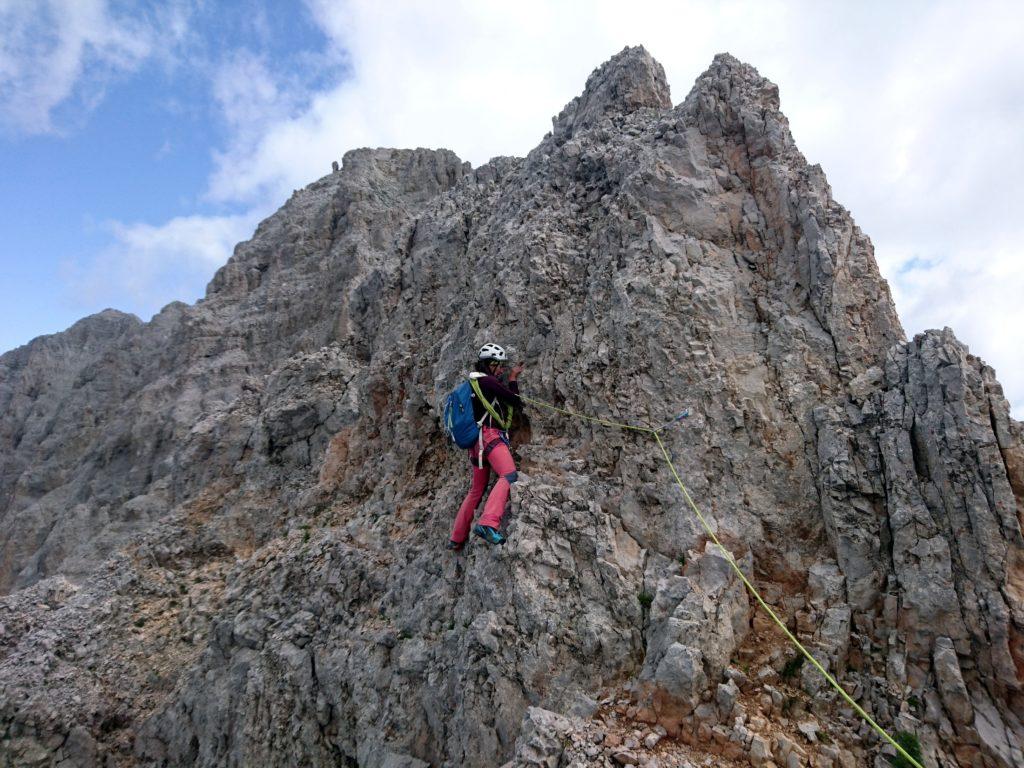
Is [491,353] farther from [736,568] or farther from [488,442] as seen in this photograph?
[736,568]

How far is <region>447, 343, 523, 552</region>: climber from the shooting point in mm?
9305

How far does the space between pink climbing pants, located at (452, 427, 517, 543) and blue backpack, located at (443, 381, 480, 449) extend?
0.66 feet

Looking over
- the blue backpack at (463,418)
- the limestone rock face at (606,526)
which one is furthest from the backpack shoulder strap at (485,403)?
the limestone rock face at (606,526)

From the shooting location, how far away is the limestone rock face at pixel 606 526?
6461 mm

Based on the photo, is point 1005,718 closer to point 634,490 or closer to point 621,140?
point 634,490

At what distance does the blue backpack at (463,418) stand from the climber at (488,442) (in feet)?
0.33

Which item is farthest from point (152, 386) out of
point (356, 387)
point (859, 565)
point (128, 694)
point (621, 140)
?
point (859, 565)

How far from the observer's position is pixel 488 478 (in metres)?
9.83

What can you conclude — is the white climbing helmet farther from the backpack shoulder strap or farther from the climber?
the backpack shoulder strap

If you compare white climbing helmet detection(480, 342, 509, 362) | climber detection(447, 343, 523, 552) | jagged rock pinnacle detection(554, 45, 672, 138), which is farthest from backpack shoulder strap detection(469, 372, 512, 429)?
jagged rock pinnacle detection(554, 45, 672, 138)

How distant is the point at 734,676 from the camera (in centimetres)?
659

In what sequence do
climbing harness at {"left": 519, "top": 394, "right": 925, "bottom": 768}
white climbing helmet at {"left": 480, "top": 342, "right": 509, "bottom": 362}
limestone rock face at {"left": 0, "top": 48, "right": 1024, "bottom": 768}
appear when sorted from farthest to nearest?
1. white climbing helmet at {"left": 480, "top": 342, "right": 509, "bottom": 362}
2. limestone rock face at {"left": 0, "top": 48, "right": 1024, "bottom": 768}
3. climbing harness at {"left": 519, "top": 394, "right": 925, "bottom": 768}

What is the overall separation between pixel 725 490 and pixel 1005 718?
3482 millimetres

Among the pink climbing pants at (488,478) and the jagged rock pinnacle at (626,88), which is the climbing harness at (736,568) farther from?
the jagged rock pinnacle at (626,88)
